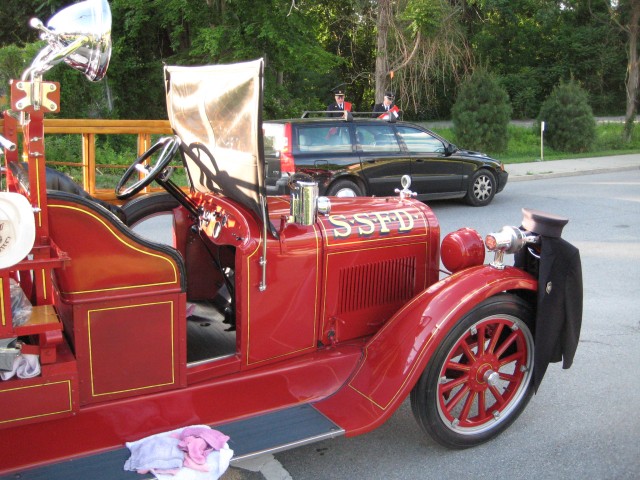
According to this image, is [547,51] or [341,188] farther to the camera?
[547,51]

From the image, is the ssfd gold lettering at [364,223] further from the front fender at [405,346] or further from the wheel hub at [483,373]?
the wheel hub at [483,373]

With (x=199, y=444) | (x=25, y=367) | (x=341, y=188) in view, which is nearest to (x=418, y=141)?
(x=341, y=188)

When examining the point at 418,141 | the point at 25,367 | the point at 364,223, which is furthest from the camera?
the point at 418,141

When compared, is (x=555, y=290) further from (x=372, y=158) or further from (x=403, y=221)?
(x=372, y=158)

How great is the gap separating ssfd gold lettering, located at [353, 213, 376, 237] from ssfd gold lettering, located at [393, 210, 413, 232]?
19cm

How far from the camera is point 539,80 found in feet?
111

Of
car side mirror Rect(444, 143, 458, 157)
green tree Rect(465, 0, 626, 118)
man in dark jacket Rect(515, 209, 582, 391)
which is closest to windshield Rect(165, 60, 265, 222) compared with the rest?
man in dark jacket Rect(515, 209, 582, 391)

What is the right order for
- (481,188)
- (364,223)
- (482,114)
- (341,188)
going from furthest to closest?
(482,114)
(481,188)
(341,188)
(364,223)

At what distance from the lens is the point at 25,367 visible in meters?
2.56

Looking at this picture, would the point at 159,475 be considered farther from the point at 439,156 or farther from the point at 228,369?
the point at 439,156

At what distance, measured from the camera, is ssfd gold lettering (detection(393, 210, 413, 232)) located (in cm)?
368

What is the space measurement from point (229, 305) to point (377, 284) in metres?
0.84

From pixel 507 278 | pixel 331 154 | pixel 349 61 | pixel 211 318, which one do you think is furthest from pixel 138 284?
pixel 349 61

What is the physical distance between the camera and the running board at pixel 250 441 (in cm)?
255
